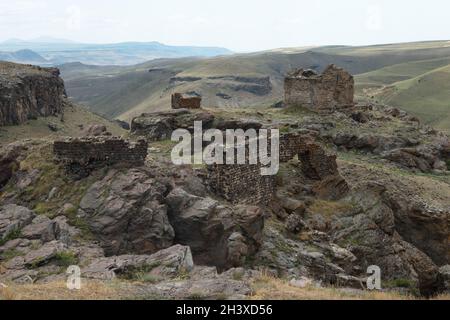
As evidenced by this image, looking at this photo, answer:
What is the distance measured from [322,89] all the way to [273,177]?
65.9 ft

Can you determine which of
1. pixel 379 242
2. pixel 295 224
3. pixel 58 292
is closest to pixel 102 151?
pixel 295 224

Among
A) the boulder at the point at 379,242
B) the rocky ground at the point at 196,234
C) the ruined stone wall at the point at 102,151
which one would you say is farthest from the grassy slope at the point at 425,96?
the ruined stone wall at the point at 102,151

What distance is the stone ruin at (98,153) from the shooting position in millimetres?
17219

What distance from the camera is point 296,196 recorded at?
70.3 ft

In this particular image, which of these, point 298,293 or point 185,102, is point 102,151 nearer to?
point 298,293

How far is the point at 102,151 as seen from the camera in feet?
56.4

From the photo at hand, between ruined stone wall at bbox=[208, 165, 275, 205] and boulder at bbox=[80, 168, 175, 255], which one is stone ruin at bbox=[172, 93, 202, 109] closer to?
ruined stone wall at bbox=[208, 165, 275, 205]

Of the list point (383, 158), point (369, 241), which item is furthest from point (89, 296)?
point (383, 158)

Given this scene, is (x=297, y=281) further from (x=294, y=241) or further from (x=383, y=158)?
(x=383, y=158)

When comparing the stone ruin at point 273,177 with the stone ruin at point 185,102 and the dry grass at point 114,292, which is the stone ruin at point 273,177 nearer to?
the dry grass at point 114,292

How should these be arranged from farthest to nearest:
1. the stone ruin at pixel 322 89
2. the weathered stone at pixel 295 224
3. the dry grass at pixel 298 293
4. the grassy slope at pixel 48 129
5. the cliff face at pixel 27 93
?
the cliff face at pixel 27 93
the grassy slope at pixel 48 129
the stone ruin at pixel 322 89
the weathered stone at pixel 295 224
the dry grass at pixel 298 293

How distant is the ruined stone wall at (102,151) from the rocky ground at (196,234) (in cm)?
41

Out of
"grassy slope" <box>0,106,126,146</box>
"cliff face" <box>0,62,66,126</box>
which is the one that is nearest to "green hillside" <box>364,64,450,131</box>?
"grassy slope" <box>0,106,126,146</box>
